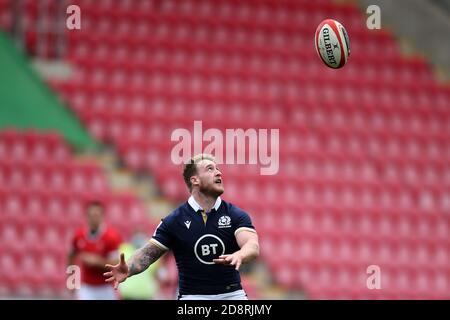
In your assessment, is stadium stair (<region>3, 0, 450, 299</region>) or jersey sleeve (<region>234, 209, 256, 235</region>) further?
stadium stair (<region>3, 0, 450, 299</region>)

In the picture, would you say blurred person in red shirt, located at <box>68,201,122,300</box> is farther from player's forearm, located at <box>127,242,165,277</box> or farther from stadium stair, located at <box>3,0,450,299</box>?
stadium stair, located at <box>3,0,450,299</box>

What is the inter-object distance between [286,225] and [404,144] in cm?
271

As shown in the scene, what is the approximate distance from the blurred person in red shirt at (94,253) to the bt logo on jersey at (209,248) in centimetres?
315

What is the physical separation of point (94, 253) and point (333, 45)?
2.91 metres

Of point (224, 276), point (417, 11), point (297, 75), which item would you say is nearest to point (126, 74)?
point (297, 75)

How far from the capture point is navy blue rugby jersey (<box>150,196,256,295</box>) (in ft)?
23.7

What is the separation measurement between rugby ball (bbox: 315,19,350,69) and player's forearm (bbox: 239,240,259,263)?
10.7 feet

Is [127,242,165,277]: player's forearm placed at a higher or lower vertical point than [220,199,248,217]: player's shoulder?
lower

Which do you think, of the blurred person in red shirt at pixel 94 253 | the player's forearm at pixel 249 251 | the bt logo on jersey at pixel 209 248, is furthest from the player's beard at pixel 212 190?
the blurred person in red shirt at pixel 94 253

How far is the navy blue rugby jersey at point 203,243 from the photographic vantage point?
7.23 metres

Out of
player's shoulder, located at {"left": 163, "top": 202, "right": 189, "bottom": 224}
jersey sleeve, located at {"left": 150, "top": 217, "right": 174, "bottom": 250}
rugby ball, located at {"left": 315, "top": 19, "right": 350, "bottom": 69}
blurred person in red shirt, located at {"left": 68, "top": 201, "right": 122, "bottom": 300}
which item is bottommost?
blurred person in red shirt, located at {"left": 68, "top": 201, "right": 122, "bottom": 300}

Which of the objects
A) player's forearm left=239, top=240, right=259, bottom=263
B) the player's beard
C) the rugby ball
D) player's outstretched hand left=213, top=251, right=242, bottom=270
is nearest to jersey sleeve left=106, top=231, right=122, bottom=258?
the rugby ball

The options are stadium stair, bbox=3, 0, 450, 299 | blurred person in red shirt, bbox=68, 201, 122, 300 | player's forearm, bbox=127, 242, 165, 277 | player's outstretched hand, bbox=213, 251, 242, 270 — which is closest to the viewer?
player's outstretched hand, bbox=213, 251, 242, 270

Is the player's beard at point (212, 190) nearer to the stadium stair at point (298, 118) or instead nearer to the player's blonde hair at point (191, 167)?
the player's blonde hair at point (191, 167)
